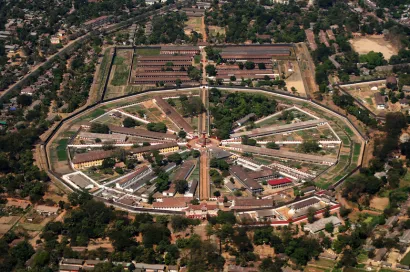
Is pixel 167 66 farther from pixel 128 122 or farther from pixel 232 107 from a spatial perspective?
pixel 128 122

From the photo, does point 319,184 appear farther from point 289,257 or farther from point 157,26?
point 157,26

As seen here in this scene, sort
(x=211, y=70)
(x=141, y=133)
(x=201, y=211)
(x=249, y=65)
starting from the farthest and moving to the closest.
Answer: (x=249, y=65) < (x=211, y=70) < (x=141, y=133) < (x=201, y=211)

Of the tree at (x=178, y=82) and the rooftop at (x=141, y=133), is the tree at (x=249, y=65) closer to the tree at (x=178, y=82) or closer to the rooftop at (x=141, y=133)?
the tree at (x=178, y=82)

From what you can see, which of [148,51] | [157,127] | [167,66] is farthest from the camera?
[148,51]

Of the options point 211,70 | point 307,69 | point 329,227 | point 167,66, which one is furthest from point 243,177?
point 307,69

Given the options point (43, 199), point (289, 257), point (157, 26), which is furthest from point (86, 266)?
point (157, 26)

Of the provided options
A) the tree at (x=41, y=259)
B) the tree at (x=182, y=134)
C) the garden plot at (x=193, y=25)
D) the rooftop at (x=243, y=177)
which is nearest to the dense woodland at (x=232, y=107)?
the tree at (x=182, y=134)

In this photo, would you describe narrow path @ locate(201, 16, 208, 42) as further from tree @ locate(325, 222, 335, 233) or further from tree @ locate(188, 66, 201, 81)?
tree @ locate(325, 222, 335, 233)
